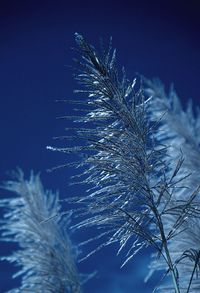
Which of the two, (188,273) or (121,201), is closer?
(121,201)

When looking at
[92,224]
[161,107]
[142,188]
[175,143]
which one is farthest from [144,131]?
[161,107]

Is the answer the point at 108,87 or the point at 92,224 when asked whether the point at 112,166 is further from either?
the point at 108,87

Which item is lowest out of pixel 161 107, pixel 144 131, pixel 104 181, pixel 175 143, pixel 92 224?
pixel 92 224

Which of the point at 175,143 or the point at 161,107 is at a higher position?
the point at 161,107

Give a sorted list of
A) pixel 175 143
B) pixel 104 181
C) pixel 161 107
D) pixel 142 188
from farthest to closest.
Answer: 1. pixel 161 107
2. pixel 175 143
3. pixel 104 181
4. pixel 142 188

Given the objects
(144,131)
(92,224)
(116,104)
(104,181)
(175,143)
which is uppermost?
(175,143)

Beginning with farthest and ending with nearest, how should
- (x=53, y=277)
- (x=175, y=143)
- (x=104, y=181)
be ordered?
(x=175, y=143)
(x=53, y=277)
(x=104, y=181)

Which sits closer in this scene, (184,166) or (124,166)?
(124,166)

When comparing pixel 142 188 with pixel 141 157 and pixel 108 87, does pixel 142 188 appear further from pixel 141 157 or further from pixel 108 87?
pixel 108 87

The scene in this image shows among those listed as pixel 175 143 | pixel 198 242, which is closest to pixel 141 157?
pixel 198 242

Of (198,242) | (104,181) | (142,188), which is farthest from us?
(198,242)
